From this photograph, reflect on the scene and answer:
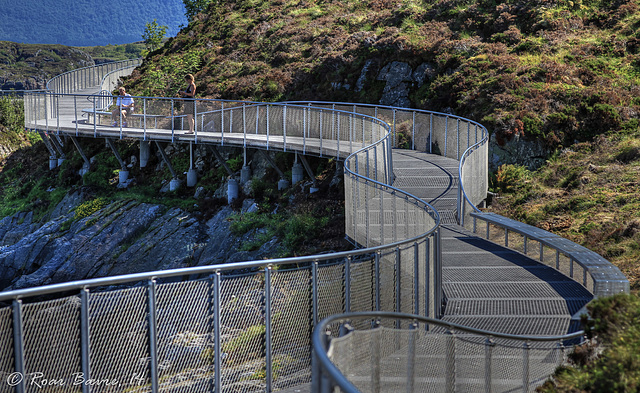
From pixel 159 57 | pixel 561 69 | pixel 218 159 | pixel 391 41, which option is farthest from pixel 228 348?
pixel 159 57

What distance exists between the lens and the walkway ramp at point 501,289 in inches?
369

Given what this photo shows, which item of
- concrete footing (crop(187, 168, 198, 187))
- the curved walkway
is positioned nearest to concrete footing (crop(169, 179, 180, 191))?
concrete footing (crop(187, 168, 198, 187))

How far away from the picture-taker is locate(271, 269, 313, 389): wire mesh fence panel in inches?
269

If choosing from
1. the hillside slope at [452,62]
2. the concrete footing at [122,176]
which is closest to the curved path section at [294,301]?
the hillside slope at [452,62]

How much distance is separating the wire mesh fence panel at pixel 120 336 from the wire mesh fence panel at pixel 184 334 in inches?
7.5

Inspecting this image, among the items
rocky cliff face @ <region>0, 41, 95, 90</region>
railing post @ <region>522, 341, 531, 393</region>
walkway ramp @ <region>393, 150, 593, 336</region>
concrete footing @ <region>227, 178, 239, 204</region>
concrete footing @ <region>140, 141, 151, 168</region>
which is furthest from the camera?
rocky cliff face @ <region>0, 41, 95, 90</region>

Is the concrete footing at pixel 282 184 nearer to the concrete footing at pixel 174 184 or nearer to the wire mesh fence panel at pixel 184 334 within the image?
the concrete footing at pixel 174 184

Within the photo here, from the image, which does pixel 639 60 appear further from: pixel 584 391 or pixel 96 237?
pixel 584 391

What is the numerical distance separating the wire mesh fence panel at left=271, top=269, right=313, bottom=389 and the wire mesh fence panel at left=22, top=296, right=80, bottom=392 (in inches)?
79.8

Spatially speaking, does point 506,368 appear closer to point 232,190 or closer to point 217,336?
point 217,336

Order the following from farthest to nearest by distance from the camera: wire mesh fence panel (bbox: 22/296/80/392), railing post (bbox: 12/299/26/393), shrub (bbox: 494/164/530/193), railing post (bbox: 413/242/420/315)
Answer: shrub (bbox: 494/164/530/193) < railing post (bbox: 413/242/420/315) < wire mesh fence panel (bbox: 22/296/80/392) < railing post (bbox: 12/299/26/393)

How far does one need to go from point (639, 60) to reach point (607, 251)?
53.8ft

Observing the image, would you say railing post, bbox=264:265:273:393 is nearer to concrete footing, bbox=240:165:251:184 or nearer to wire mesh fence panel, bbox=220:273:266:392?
wire mesh fence panel, bbox=220:273:266:392

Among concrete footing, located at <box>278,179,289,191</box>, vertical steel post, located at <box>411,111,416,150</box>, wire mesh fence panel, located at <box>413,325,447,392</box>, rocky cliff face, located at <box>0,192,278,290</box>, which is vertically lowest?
rocky cliff face, located at <box>0,192,278,290</box>
